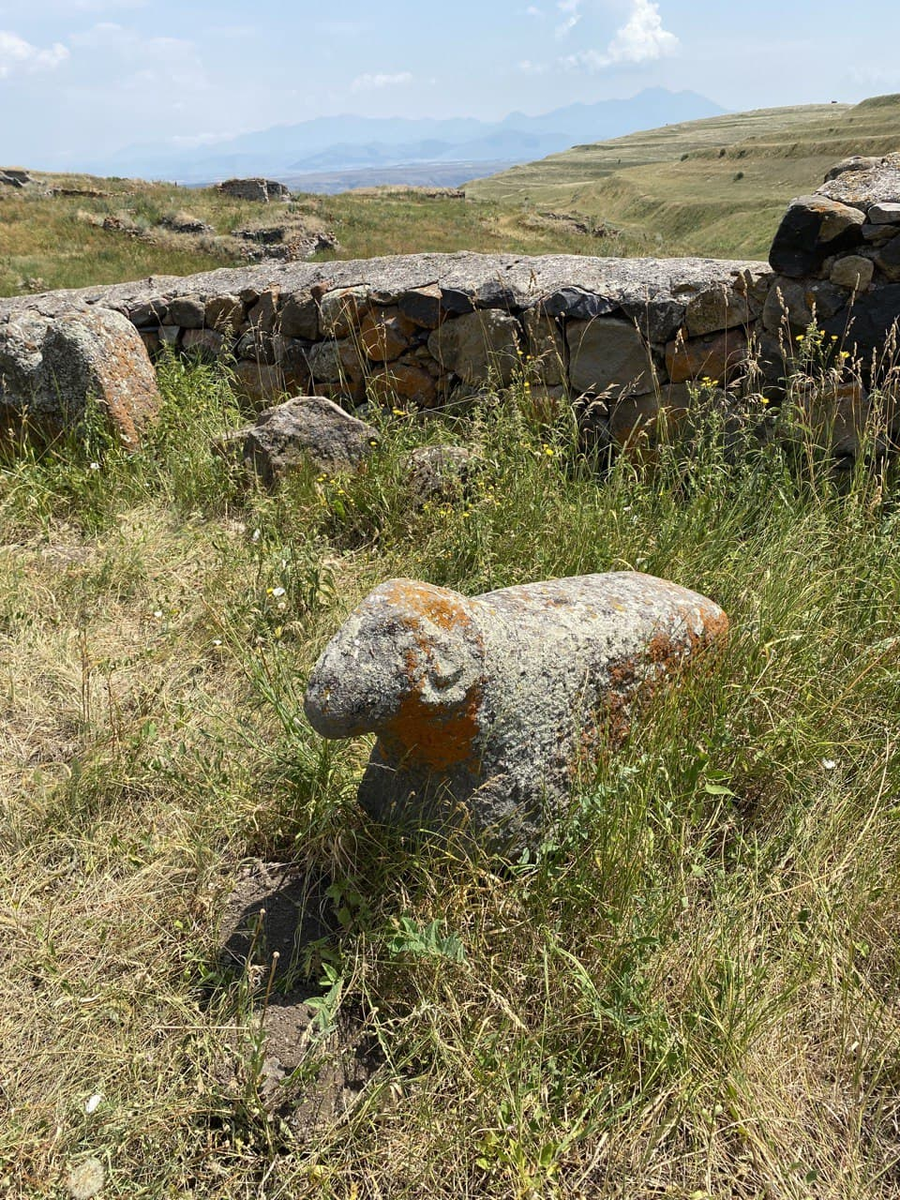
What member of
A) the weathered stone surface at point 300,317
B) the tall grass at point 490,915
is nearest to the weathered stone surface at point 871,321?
the tall grass at point 490,915

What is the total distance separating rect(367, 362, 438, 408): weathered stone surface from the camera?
563 centimetres

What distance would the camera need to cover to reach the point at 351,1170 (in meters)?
1.81

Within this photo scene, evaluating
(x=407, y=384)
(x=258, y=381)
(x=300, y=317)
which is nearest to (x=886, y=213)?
(x=407, y=384)

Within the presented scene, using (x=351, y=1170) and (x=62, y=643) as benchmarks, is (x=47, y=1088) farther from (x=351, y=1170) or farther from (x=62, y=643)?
(x=62, y=643)

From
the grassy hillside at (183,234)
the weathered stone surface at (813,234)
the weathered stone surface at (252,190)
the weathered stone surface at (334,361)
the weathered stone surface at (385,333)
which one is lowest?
the weathered stone surface at (334,361)

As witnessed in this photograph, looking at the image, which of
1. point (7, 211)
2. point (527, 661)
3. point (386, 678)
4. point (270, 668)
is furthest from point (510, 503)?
point (7, 211)

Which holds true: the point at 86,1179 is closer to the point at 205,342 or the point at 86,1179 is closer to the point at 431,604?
the point at 431,604

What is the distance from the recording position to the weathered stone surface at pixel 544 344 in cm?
496

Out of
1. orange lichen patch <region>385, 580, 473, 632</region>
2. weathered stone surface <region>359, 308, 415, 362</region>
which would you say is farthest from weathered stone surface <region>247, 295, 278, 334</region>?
orange lichen patch <region>385, 580, 473, 632</region>

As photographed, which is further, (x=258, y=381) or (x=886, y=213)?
(x=258, y=381)

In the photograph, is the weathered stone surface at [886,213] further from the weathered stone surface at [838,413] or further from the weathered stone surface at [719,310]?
the weathered stone surface at [838,413]

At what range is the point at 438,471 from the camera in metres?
4.38

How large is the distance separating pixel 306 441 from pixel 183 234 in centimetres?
2477

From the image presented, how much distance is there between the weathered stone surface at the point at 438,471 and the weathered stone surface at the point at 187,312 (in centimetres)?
283
